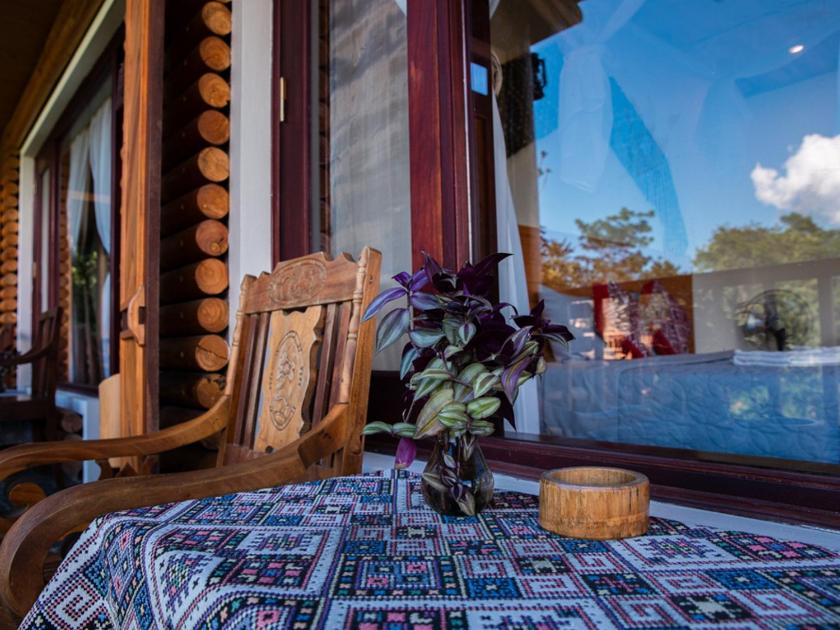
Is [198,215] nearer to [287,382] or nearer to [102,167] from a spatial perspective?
[287,382]

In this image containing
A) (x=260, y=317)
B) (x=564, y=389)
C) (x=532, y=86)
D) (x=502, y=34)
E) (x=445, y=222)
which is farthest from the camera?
(x=532, y=86)

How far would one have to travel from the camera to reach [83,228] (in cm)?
518

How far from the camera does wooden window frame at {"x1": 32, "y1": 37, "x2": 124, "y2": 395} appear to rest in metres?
3.95

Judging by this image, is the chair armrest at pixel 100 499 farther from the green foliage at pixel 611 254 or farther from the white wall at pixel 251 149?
the green foliage at pixel 611 254

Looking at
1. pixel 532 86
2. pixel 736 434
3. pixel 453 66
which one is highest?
pixel 532 86

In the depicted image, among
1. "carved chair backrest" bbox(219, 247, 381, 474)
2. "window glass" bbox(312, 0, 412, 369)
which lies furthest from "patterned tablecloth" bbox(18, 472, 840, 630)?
"window glass" bbox(312, 0, 412, 369)

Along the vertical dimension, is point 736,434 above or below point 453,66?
below

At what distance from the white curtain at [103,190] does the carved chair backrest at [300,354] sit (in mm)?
3004

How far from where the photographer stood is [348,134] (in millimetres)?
2334

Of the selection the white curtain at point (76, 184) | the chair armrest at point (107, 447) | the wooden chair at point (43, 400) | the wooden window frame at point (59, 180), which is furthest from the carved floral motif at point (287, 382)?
the white curtain at point (76, 184)

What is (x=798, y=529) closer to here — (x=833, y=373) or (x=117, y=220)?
(x=833, y=373)

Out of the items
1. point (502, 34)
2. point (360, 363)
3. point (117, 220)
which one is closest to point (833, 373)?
point (502, 34)

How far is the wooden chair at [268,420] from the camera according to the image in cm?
99

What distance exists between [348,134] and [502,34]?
0.68 meters
